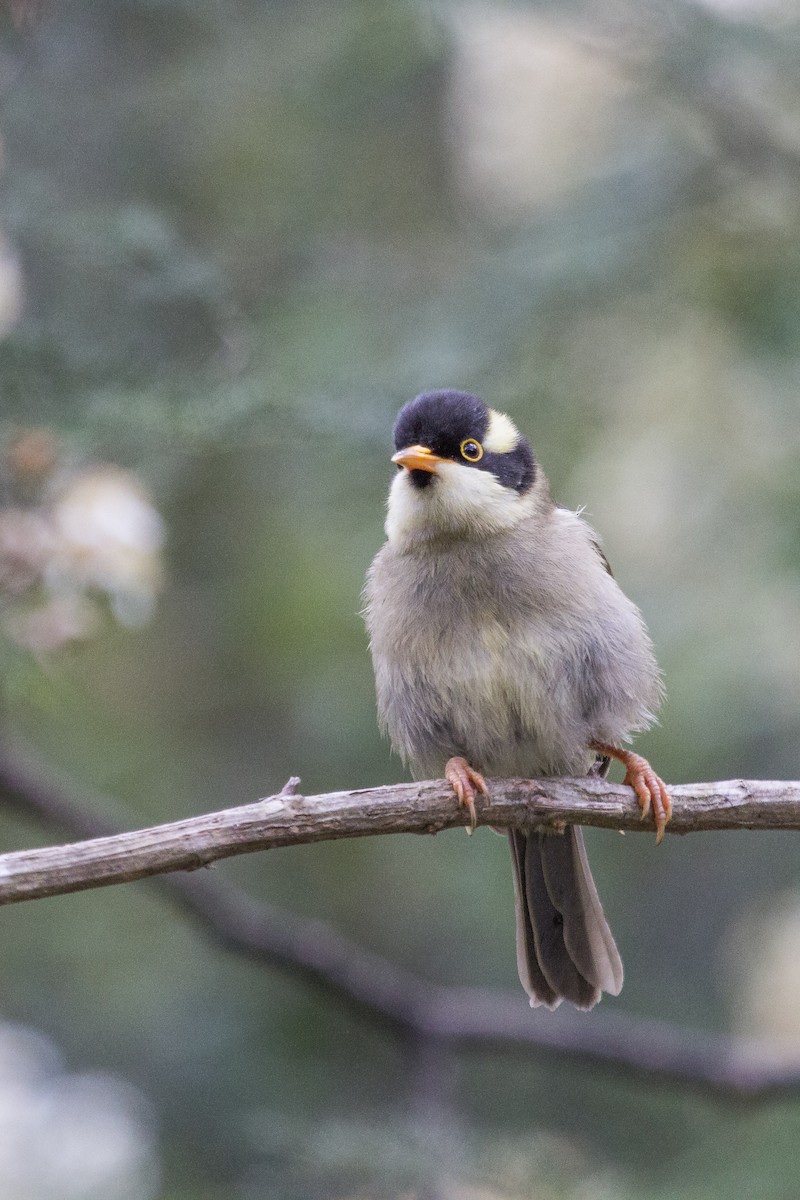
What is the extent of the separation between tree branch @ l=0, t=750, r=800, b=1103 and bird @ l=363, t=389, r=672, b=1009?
3.77ft

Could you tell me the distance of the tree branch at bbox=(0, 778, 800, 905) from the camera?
11.0ft

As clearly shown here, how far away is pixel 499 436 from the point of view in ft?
16.0

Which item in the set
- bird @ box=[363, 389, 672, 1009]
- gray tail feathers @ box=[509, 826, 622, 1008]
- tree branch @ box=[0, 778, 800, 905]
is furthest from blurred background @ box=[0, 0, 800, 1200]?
tree branch @ box=[0, 778, 800, 905]

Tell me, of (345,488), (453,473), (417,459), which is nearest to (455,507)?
(453,473)

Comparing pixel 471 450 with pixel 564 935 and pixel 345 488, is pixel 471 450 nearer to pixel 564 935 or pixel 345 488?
pixel 345 488

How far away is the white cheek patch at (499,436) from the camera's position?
189 inches

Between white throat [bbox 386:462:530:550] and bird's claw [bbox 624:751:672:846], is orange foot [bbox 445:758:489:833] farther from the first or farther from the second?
white throat [bbox 386:462:530:550]

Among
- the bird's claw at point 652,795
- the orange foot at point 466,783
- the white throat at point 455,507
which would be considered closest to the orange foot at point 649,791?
the bird's claw at point 652,795

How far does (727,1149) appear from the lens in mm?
5988

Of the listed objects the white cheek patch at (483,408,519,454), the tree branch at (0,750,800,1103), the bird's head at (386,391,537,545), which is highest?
the white cheek patch at (483,408,519,454)

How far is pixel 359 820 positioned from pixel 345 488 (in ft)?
8.51

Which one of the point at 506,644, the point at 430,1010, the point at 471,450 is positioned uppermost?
the point at 471,450

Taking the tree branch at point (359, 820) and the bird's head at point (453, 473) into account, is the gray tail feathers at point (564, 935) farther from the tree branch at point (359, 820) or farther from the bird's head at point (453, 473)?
the bird's head at point (453, 473)

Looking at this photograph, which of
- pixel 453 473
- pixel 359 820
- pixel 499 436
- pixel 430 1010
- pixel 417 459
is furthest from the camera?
pixel 430 1010
